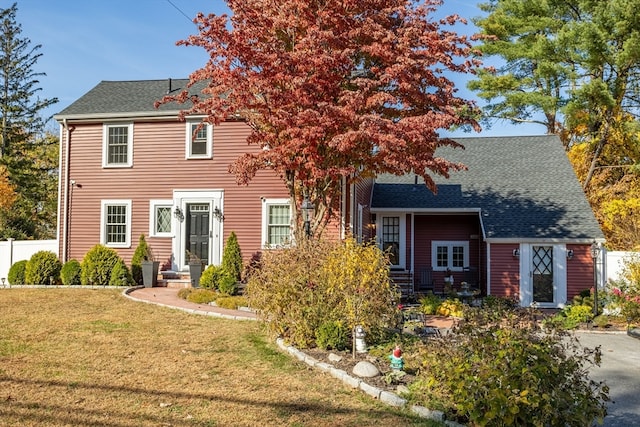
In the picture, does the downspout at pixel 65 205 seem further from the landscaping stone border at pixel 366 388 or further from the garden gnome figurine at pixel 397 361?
the garden gnome figurine at pixel 397 361

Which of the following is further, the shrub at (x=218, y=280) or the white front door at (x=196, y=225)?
the white front door at (x=196, y=225)

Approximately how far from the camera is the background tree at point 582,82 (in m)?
22.2

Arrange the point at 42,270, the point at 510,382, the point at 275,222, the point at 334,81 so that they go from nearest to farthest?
the point at 510,382, the point at 334,81, the point at 42,270, the point at 275,222

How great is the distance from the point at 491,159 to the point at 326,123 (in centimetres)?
1226

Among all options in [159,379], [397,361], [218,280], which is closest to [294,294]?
[397,361]

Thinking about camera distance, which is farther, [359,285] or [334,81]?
[334,81]

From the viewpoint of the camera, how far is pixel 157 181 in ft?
54.6

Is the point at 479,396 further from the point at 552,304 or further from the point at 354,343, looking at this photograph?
the point at 552,304

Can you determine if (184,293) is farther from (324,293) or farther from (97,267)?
(324,293)

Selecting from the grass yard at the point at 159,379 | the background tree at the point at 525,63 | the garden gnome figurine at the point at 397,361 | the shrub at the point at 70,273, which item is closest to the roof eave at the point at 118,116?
the shrub at the point at 70,273

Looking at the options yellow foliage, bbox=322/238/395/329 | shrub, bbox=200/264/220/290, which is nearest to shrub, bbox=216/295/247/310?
shrub, bbox=200/264/220/290

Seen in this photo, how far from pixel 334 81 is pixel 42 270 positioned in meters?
10.4

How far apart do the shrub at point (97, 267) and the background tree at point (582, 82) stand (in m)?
17.8

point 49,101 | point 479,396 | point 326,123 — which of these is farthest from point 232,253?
point 49,101
